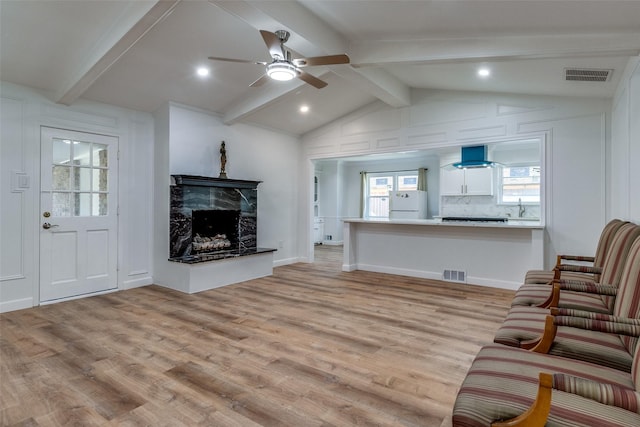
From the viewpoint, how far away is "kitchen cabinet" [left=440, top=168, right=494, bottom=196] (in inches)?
289

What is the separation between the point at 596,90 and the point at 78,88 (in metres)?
6.01

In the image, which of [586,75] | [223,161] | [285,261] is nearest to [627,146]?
[586,75]

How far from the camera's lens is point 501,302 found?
4.18m

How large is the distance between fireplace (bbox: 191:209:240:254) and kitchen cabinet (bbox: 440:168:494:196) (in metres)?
4.83

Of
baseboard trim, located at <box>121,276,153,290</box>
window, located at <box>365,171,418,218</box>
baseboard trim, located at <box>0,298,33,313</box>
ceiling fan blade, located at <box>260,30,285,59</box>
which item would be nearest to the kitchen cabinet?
window, located at <box>365,171,418,218</box>

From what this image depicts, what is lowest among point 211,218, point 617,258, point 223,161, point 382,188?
point 617,258

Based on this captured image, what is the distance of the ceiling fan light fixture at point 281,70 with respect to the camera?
9.94 ft

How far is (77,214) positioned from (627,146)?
245 inches

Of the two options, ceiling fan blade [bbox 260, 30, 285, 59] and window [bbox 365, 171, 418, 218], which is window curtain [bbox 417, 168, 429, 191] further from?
ceiling fan blade [bbox 260, 30, 285, 59]

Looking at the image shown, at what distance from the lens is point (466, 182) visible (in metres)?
7.57

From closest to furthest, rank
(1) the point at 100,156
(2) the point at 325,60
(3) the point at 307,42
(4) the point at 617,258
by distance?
(4) the point at 617,258 → (2) the point at 325,60 → (3) the point at 307,42 → (1) the point at 100,156

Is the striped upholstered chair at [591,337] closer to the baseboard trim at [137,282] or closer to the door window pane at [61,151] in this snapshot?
the baseboard trim at [137,282]

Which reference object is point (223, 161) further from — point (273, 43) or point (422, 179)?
point (422, 179)

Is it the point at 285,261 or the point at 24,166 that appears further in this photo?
the point at 285,261
